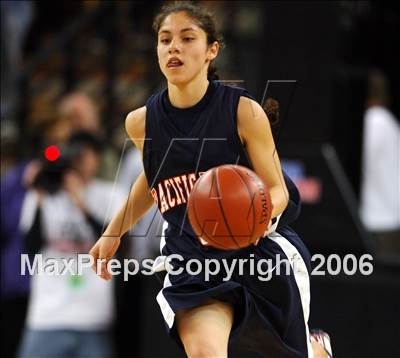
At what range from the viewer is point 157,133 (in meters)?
3.87

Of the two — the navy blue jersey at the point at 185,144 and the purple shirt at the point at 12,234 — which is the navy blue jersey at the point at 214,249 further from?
the purple shirt at the point at 12,234

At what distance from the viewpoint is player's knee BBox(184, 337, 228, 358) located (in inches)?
154

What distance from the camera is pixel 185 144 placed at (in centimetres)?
379

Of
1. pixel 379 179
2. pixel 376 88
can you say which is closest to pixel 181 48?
pixel 379 179

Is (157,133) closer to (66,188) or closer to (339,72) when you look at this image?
(66,188)

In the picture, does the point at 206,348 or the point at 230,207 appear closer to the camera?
the point at 230,207

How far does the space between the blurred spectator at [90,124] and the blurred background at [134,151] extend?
1cm

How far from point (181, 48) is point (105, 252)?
80cm

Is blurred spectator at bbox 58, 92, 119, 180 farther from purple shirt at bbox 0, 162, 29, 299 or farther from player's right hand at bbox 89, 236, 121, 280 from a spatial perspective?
player's right hand at bbox 89, 236, 121, 280

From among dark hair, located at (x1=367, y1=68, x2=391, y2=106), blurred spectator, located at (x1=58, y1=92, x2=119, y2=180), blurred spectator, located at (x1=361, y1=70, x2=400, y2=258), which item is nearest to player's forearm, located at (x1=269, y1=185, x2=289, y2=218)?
blurred spectator, located at (x1=58, y1=92, x2=119, y2=180)

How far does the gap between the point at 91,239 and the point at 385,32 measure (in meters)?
3.78

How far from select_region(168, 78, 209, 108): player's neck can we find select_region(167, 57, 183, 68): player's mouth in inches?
4.4

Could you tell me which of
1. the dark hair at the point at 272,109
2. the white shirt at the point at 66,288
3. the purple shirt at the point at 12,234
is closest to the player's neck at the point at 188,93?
the dark hair at the point at 272,109

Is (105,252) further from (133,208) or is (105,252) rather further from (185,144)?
(185,144)
